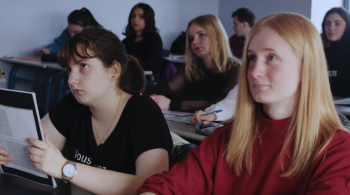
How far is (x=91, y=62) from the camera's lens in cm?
111

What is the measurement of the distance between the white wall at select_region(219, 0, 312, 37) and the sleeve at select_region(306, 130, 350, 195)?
4.58m

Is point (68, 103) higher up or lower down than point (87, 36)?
lower down

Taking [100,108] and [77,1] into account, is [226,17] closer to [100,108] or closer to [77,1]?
[77,1]

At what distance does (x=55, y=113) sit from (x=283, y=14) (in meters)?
0.92

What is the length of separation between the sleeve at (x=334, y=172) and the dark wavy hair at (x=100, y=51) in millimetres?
737

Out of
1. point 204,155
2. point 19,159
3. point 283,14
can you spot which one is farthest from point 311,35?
point 19,159

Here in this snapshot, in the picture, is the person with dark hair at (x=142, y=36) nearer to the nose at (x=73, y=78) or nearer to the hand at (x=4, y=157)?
the nose at (x=73, y=78)

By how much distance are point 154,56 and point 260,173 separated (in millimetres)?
2787

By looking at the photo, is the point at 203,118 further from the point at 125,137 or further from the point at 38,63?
the point at 38,63

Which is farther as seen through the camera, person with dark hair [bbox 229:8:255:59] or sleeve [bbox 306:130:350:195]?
person with dark hair [bbox 229:8:255:59]

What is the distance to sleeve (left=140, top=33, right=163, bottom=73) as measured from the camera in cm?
339

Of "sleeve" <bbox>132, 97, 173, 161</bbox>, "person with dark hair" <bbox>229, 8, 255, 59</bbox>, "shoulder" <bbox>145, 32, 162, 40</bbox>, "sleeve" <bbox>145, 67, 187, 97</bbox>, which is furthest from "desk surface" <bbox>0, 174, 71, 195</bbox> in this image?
"person with dark hair" <bbox>229, 8, 255, 59</bbox>

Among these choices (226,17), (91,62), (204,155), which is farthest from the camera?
(226,17)

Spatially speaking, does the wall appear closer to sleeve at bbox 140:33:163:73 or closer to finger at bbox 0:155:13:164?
sleeve at bbox 140:33:163:73
